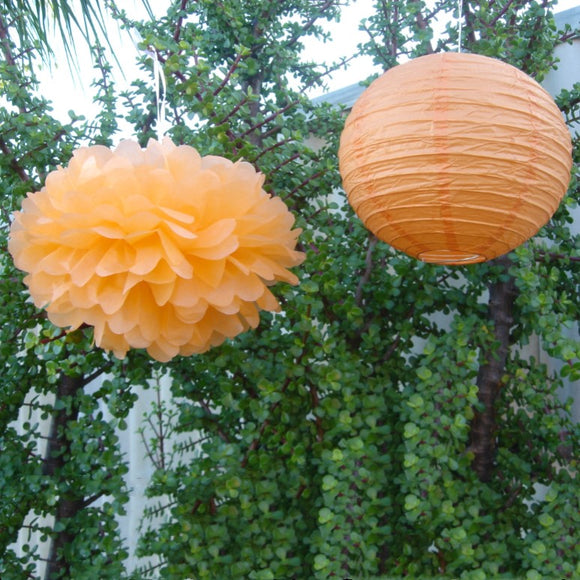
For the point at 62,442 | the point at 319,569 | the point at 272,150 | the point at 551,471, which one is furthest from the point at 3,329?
the point at 551,471

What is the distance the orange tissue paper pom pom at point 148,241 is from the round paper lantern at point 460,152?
16cm

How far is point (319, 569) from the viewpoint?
Result: 1.19 m

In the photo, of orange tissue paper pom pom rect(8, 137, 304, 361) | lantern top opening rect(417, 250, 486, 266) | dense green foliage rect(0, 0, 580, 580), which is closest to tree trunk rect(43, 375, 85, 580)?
dense green foliage rect(0, 0, 580, 580)

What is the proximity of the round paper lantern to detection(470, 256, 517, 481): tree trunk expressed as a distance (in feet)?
1.66

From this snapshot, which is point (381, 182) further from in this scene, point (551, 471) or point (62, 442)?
point (62, 442)

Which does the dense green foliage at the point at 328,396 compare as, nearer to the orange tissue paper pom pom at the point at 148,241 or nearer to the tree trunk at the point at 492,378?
the tree trunk at the point at 492,378

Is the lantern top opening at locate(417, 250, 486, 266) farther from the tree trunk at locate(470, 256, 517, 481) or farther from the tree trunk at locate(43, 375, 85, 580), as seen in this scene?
the tree trunk at locate(43, 375, 85, 580)

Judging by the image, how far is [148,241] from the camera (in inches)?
30.2

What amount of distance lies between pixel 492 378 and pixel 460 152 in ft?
2.30

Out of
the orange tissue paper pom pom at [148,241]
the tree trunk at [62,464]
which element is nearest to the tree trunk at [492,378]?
the orange tissue paper pom pom at [148,241]

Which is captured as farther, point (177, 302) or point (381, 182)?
point (381, 182)

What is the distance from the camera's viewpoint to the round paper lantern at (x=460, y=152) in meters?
0.82

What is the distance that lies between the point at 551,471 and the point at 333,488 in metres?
0.46

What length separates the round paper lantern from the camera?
820 millimetres
